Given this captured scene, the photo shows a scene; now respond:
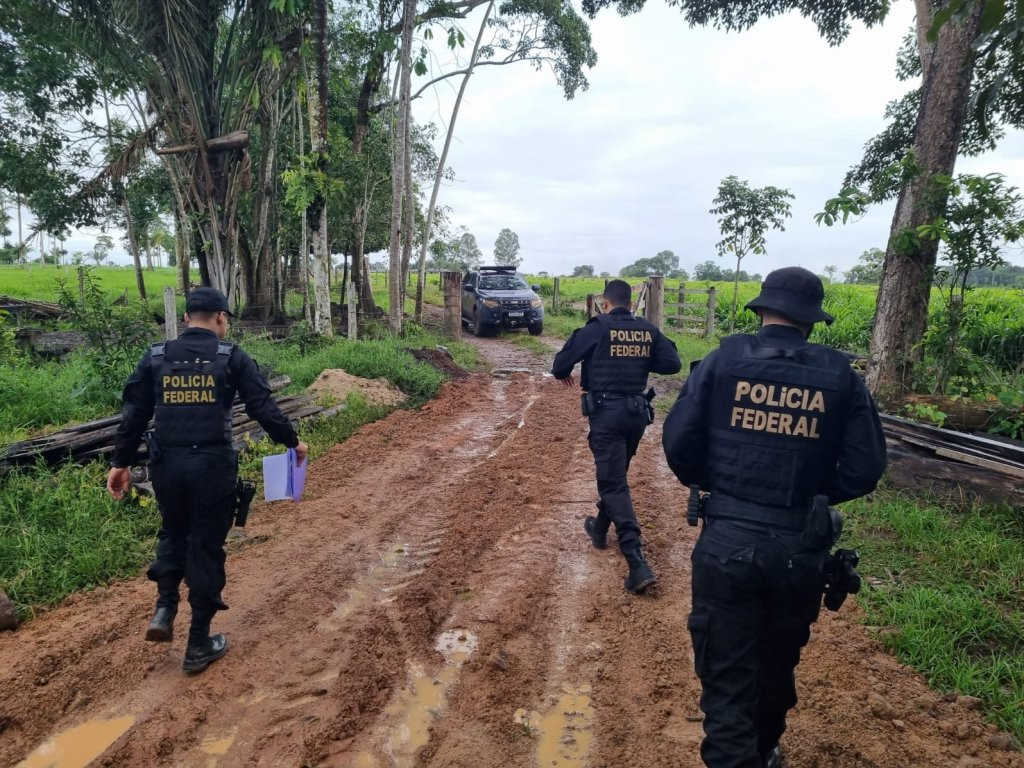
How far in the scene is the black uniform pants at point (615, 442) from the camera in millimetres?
4172

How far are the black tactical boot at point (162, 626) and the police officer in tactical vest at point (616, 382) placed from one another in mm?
2646

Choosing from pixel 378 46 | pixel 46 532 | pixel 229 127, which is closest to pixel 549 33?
pixel 378 46

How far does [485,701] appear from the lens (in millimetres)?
Answer: 2871

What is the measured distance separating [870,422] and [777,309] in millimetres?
551

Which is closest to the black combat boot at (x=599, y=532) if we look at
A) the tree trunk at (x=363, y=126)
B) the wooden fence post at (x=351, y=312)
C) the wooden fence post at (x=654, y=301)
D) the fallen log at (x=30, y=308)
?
the wooden fence post at (x=351, y=312)

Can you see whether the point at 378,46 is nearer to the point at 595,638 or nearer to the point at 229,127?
the point at 229,127

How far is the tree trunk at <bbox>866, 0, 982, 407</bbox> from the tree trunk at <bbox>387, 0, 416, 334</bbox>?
9.17 metres

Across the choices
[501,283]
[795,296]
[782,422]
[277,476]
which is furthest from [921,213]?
[501,283]

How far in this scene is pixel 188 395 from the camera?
3148 mm

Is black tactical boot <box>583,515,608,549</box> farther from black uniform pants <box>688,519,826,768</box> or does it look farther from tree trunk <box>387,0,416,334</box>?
tree trunk <box>387,0,416,334</box>

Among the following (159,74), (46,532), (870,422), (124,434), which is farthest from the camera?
(159,74)

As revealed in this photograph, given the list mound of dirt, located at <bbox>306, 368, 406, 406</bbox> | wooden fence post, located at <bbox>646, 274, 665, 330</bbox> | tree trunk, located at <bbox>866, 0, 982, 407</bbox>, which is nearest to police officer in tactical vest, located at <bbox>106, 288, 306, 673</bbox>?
mound of dirt, located at <bbox>306, 368, 406, 406</bbox>

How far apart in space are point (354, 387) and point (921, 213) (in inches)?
280

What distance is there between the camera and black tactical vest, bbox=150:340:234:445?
3141 mm
